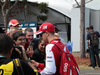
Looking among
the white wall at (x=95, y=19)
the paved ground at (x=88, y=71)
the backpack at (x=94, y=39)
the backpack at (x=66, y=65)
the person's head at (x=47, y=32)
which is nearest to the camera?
the backpack at (x=66, y=65)

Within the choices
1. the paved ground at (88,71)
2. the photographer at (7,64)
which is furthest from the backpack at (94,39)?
the photographer at (7,64)

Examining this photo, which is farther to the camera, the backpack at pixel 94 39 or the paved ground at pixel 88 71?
the backpack at pixel 94 39

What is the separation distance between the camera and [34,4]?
26750mm

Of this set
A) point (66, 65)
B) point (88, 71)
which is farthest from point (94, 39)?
point (66, 65)

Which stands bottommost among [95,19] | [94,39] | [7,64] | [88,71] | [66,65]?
[88,71]

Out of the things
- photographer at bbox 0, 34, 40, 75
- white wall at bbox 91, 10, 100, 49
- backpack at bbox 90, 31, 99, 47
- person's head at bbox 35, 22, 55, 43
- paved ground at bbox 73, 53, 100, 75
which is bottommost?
paved ground at bbox 73, 53, 100, 75

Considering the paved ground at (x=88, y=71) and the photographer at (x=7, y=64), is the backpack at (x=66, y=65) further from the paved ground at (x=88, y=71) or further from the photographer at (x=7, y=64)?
the paved ground at (x=88, y=71)

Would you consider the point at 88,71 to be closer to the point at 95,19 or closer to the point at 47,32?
the point at 47,32

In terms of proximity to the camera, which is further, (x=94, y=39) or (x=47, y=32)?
(x=94, y=39)

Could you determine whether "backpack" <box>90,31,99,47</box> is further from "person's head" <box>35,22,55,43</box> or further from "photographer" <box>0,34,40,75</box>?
"photographer" <box>0,34,40,75</box>

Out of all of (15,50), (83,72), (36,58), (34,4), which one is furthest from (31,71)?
(34,4)

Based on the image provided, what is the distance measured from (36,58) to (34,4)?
2251 cm

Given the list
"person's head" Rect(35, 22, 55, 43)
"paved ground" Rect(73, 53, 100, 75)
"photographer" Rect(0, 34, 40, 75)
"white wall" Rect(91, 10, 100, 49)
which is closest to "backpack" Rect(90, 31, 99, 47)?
"paved ground" Rect(73, 53, 100, 75)

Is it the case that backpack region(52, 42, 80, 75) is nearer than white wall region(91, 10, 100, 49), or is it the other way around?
backpack region(52, 42, 80, 75)
